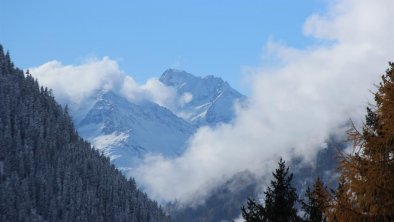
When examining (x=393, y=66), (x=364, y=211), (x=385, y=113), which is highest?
(x=393, y=66)

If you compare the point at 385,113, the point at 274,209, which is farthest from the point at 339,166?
the point at 274,209

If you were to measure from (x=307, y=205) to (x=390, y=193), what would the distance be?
41.8 ft

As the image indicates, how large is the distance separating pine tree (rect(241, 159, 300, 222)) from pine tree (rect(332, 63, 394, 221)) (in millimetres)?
10309

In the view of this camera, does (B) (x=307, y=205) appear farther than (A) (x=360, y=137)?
Yes

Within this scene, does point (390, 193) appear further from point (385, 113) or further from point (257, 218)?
point (257, 218)

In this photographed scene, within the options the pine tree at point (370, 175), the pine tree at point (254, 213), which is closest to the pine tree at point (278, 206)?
the pine tree at point (254, 213)

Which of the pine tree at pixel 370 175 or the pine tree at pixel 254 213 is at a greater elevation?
the pine tree at pixel 254 213

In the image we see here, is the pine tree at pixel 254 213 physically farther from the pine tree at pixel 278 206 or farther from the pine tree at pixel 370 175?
the pine tree at pixel 370 175

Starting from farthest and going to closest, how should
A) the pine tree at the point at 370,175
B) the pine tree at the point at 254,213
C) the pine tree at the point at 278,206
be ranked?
the pine tree at the point at 254,213 → the pine tree at the point at 278,206 → the pine tree at the point at 370,175

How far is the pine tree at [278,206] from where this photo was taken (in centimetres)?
2544

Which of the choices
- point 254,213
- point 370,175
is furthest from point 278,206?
point 370,175

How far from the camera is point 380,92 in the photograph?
15.5 metres

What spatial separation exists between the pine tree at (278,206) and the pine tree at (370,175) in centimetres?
1031

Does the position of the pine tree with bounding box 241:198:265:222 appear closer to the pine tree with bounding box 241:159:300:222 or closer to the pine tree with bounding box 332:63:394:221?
the pine tree with bounding box 241:159:300:222
